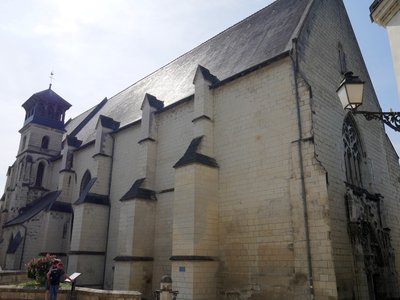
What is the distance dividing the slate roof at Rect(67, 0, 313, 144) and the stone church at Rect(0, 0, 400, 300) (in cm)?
10

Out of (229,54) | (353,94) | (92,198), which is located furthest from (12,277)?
(353,94)

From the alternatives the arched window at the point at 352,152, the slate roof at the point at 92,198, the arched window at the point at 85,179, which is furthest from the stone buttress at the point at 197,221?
the arched window at the point at 85,179

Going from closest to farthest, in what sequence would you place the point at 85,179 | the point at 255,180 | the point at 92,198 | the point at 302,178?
the point at 302,178
the point at 255,180
the point at 92,198
the point at 85,179

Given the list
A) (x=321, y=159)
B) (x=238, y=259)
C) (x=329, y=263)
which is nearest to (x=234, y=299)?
(x=238, y=259)

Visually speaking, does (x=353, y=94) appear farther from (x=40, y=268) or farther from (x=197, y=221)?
(x=40, y=268)

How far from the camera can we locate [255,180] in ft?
37.0

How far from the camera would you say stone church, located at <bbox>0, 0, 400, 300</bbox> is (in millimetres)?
10008

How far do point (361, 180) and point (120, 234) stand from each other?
980 cm

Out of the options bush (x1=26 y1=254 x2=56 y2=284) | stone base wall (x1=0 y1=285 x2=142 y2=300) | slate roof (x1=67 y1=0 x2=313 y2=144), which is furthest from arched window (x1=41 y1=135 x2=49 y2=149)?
stone base wall (x1=0 y1=285 x2=142 y2=300)

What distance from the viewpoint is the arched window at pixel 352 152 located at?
12.4 m

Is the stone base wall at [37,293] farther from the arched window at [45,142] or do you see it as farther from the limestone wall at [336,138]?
the arched window at [45,142]

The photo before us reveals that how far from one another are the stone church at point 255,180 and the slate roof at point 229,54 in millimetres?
103

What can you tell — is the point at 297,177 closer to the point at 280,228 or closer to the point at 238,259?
the point at 280,228

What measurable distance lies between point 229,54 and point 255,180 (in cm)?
682
